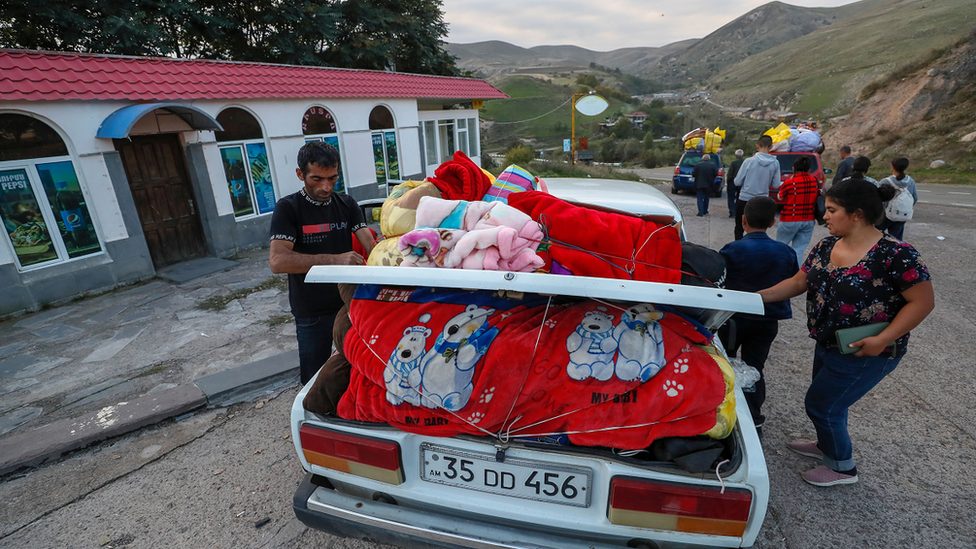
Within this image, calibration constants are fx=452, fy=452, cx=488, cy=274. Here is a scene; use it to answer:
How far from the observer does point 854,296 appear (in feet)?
7.21

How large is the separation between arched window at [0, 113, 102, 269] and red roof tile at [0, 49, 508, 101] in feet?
1.87

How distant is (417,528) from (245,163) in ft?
28.9

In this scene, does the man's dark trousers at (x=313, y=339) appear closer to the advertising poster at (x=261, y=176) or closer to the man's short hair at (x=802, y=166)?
the man's short hair at (x=802, y=166)

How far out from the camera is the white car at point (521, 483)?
1.51 metres

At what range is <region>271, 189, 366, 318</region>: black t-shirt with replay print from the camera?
2.72 metres

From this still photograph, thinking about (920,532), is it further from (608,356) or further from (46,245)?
(46,245)

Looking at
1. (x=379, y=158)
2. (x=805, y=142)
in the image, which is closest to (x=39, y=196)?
(x=379, y=158)

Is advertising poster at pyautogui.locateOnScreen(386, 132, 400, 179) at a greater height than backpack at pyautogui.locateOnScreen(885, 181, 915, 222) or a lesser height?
greater

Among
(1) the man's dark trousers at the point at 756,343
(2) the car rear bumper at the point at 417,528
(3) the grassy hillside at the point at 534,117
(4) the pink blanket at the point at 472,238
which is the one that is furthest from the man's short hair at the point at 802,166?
(3) the grassy hillside at the point at 534,117

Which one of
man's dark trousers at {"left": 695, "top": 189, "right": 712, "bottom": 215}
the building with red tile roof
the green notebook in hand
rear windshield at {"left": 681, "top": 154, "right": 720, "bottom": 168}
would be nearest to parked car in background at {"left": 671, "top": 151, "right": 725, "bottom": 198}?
rear windshield at {"left": 681, "top": 154, "right": 720, "bottom": 168}

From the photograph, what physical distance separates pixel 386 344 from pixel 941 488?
3.24 metres

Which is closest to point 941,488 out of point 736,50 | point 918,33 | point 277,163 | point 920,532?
point 920,532

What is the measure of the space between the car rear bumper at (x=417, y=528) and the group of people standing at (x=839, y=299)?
127 centimetres

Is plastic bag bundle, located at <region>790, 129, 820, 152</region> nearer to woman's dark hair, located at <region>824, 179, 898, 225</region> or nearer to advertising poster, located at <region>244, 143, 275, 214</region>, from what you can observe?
woman's dark hair, located at <region>824, 179, 898, 225</region>
